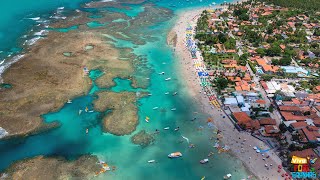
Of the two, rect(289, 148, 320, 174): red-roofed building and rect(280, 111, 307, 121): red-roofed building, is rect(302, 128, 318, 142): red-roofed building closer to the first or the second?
rect(289, 148, 320, 174): red-roofed building

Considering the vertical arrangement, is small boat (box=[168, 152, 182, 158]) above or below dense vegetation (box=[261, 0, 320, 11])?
below

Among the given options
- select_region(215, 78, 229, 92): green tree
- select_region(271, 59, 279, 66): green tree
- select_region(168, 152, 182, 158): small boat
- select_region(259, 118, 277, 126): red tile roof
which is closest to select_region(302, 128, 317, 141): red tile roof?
select_region(259, 118, 277, 126): red tile roof

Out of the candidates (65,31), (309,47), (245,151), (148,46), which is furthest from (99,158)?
(309,47)

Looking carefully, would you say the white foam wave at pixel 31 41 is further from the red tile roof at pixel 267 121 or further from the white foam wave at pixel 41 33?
the red tile roof at pixel 267 121

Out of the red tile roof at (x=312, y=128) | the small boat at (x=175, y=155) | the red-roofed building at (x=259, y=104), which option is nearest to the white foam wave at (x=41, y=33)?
the small boat at (x=175, y=155)

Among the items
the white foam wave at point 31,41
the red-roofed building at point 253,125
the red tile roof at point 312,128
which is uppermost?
the white foam wave at point 31,41

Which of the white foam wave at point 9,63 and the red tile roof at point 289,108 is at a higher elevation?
the white foam wave at point 9,63

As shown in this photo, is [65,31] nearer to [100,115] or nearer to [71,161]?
[100,115]

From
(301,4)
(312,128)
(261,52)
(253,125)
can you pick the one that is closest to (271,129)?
(253,125)

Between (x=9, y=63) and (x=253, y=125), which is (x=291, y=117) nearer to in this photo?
(x=253, y=125)
